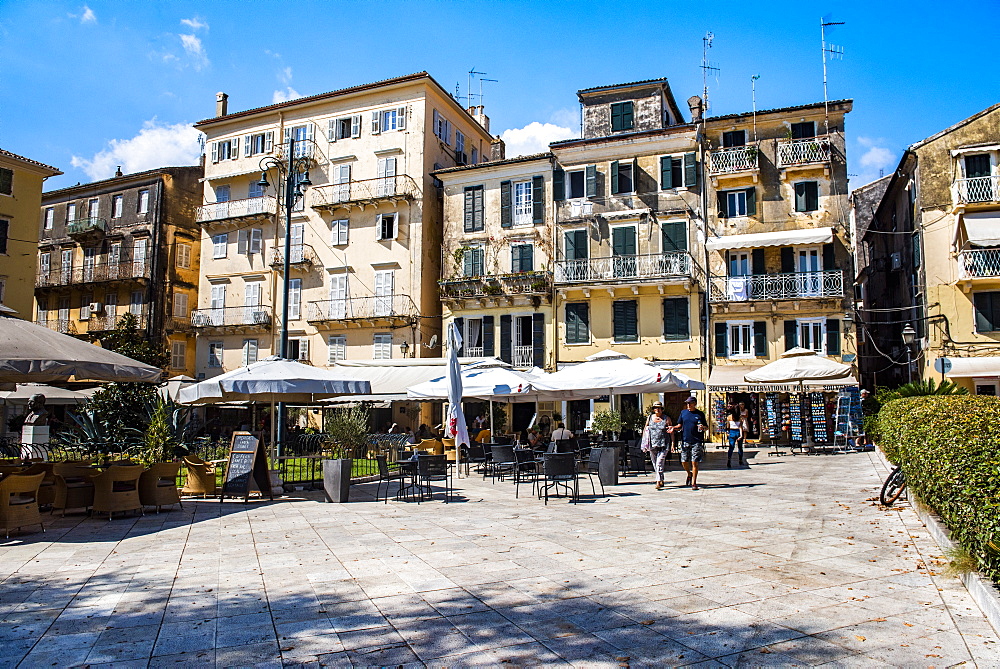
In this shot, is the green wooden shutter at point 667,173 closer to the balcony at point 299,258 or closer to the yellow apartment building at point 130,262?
the balcony at point 299,258

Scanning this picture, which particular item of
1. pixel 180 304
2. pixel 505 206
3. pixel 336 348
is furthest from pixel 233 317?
pixel 505 206

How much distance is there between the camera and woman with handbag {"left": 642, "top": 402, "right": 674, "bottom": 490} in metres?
13.1

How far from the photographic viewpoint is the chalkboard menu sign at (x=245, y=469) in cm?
1114

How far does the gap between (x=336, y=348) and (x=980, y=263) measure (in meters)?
25.5

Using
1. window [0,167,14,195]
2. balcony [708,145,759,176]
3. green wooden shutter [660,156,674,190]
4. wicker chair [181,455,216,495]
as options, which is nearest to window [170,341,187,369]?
window [0,167,14,195]

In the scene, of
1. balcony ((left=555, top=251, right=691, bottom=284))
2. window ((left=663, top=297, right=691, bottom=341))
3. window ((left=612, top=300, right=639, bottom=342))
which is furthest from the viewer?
window ((left=612, top=300, right=639, bottom=342))

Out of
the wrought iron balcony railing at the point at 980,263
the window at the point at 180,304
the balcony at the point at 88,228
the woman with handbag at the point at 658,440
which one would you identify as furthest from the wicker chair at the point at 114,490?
the balcony at the point at 88,228

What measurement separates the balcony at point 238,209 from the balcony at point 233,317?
4428 millimetres

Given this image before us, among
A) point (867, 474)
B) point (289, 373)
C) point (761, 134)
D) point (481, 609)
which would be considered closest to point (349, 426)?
point (289, 373)

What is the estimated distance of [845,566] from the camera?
671cm

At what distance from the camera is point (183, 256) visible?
39594 millimetres

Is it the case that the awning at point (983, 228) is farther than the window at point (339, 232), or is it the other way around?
the window at point (339, 232)

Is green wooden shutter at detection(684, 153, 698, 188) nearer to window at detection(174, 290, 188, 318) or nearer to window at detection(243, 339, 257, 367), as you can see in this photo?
window at detection(243, 339, 257, 367)

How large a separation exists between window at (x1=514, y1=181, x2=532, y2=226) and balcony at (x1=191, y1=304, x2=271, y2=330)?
42.0ft
